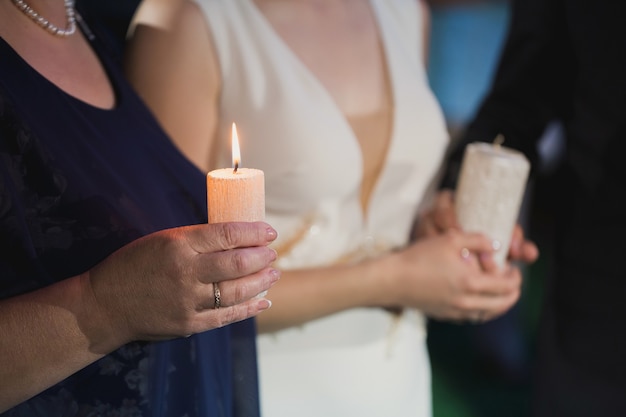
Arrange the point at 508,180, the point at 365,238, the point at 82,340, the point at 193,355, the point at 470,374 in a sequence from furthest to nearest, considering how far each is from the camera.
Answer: the point at 470,374, the point at 365,238, the point at 508,180, the point at 193,355, the point at 82,340

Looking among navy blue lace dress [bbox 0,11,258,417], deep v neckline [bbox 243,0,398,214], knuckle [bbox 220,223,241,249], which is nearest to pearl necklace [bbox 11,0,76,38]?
navy blue lace dress [bbox 0,11,258,417]

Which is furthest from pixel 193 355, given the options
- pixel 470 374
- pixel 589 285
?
pixel 470 374

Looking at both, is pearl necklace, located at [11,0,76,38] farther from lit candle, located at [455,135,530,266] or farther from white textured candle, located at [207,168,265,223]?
lit candle, located at [455,135,530,266]

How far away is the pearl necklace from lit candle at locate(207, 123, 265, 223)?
1.39 ft

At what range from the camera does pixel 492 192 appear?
115 cm

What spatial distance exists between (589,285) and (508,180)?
56cm

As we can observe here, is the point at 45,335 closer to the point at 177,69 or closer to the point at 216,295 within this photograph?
the point at 216,295

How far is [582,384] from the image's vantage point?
154cm

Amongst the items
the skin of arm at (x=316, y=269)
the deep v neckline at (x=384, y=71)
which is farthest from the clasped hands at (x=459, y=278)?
the deep v neckline at (x=384, y=71)

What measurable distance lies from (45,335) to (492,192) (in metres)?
0.81

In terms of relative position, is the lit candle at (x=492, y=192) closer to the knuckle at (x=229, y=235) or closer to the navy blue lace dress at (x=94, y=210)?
the navy blue lace dress at (x=94, y=210)

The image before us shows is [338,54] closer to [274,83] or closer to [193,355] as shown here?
[274,83]

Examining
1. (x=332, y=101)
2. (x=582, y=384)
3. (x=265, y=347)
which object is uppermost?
(x=332, y=101)

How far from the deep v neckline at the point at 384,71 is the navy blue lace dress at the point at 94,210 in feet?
1.18
